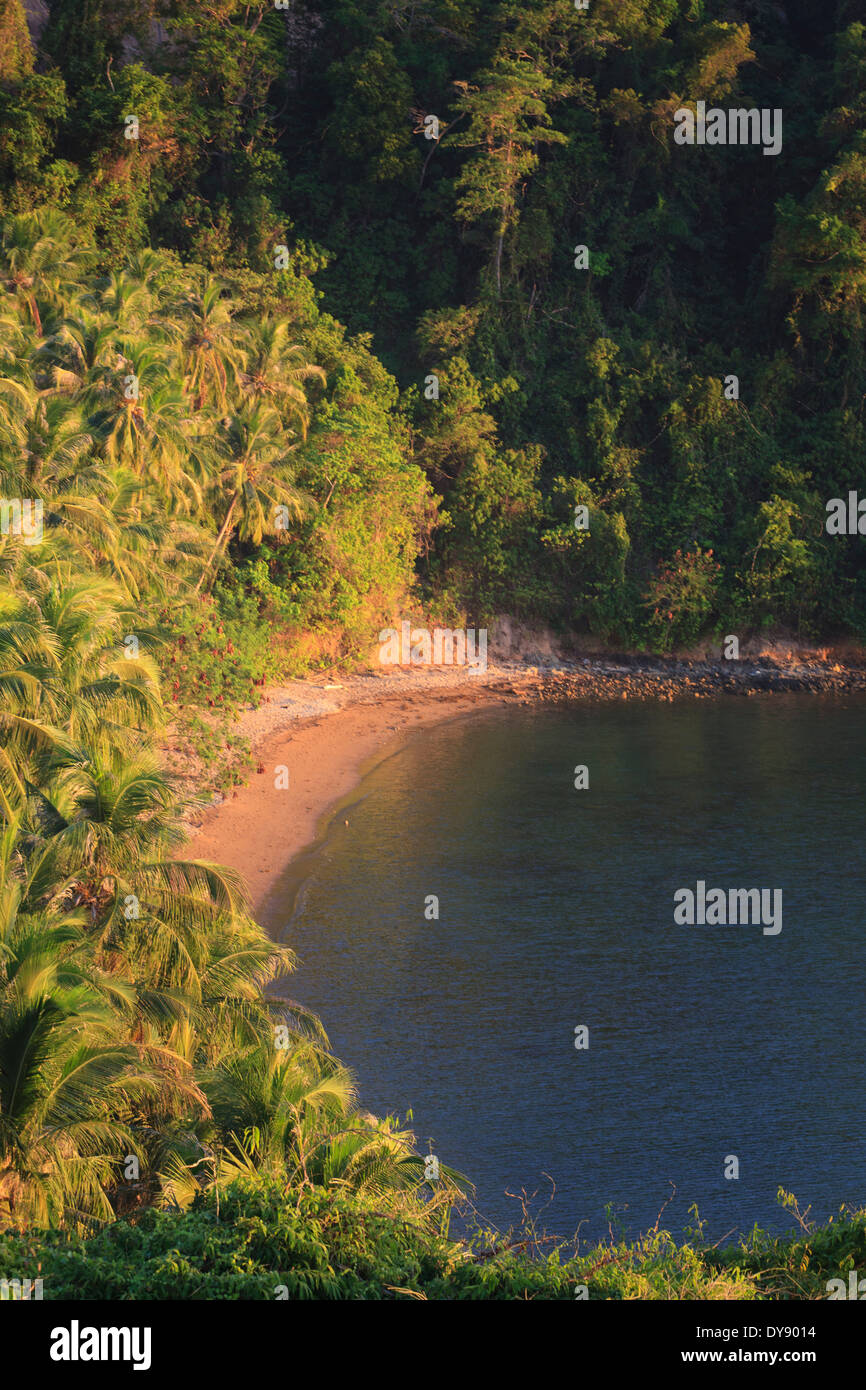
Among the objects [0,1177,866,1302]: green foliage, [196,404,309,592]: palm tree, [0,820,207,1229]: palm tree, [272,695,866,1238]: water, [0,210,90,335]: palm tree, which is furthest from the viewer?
[196,404,309,592]: palm tree

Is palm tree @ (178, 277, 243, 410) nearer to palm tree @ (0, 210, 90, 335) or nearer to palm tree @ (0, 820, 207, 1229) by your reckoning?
palm tree @ (0, 210, 90, 335)

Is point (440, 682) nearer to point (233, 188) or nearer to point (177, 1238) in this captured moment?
point (233, 188)

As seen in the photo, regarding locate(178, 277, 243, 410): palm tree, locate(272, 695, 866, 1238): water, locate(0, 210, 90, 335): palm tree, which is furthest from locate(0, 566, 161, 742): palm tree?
locate(0, 210, 90, 335): palm tree

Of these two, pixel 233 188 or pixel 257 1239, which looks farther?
pixel 233 188

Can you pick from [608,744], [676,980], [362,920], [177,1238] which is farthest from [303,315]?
[177,1238]

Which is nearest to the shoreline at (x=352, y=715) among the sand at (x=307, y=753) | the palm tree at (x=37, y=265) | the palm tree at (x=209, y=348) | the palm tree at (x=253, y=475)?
the sand at (x=307, y=753)

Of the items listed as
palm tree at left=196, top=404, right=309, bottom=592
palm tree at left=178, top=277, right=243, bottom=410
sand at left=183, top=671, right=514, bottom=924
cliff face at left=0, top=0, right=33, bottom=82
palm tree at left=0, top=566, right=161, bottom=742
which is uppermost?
cliff face at left=0, top=0, right=33, bottom=82

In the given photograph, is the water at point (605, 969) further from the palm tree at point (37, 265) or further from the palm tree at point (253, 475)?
the palm tree at point (37, 265)
